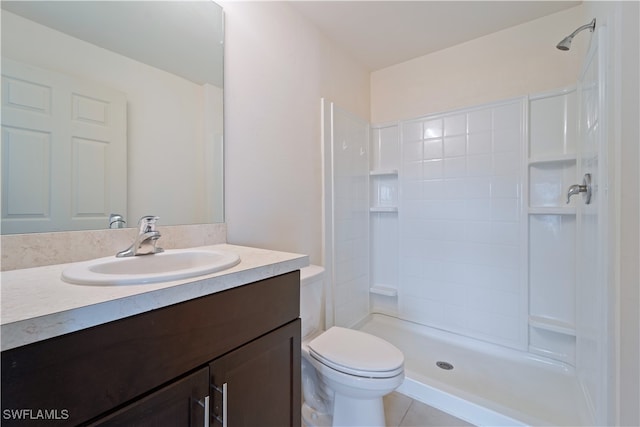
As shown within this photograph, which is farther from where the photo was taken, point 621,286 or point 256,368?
point 621,286

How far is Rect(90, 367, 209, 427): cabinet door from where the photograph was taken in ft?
1.66

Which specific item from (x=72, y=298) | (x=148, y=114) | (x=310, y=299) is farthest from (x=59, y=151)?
(x=310, y=299)

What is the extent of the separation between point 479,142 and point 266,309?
6.26ft

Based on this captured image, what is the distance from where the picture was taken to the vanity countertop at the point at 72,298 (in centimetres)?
41

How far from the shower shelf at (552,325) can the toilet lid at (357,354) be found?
3.74 feet

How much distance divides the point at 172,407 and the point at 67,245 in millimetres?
606

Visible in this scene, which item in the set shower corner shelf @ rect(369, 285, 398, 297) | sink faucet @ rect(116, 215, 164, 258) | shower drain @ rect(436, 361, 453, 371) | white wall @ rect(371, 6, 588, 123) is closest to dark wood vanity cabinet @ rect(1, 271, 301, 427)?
sink faucet @ rect(116, 215, 164, 258)

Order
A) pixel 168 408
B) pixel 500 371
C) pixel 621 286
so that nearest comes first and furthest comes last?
1. pixel 168 408
2. pixel 621 286
3. pixel 500 371

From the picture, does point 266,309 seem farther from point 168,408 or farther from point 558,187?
point 558,187

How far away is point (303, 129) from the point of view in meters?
1.70

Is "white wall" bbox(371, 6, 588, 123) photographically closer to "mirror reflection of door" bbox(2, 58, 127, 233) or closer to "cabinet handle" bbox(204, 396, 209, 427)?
"mirror reflection of door" bbox(2, 58, 127, 233)

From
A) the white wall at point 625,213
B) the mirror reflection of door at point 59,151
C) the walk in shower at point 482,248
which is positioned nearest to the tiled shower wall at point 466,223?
the walk in shower at point 482,248

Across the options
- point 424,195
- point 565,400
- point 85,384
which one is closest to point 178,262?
point 85,384

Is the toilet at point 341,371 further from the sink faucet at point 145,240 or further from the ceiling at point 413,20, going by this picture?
the ceiling at point 413,20
